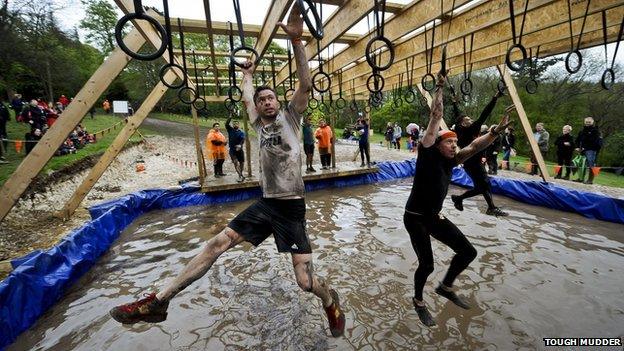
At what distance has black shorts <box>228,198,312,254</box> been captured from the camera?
9.12 feet

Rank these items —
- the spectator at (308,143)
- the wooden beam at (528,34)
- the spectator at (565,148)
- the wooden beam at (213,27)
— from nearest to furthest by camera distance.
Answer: the wooden beam at (528,34), the wooden beam at (213,27), the spectator at (565,148), the spectator at (308,143)

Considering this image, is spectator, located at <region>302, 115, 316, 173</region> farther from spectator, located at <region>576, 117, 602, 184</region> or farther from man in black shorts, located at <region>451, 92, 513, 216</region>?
spectator, located at <region>576, 117, 602, 184</region>

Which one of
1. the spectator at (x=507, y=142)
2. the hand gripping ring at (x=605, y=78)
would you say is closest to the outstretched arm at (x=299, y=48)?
the hand gripping ring at (x=605, y=78)

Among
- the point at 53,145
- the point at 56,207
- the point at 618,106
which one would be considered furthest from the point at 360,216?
the point at 618,106

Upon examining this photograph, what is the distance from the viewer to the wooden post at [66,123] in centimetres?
486

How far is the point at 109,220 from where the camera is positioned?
5.63 m

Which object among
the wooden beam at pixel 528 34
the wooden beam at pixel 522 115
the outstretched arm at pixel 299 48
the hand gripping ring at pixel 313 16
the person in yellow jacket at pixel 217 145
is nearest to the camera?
the hand gripping ring at pixel 313 16

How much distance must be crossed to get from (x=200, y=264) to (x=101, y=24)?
46068 mm

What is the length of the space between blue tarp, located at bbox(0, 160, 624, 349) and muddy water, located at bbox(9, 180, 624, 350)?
193mm

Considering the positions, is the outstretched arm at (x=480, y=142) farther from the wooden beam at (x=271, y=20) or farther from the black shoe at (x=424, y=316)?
the wooden beam at (x=271, y=20)

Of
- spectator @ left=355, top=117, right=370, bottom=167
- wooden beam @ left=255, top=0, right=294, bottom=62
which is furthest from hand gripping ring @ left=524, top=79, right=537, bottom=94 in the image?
spectator @ left=355, top=117, right=370, bottom=167

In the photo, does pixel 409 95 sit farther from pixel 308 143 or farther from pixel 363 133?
pixel 308 143

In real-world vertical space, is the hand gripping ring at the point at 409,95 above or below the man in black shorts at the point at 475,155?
above

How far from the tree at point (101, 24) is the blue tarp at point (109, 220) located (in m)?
38.4
